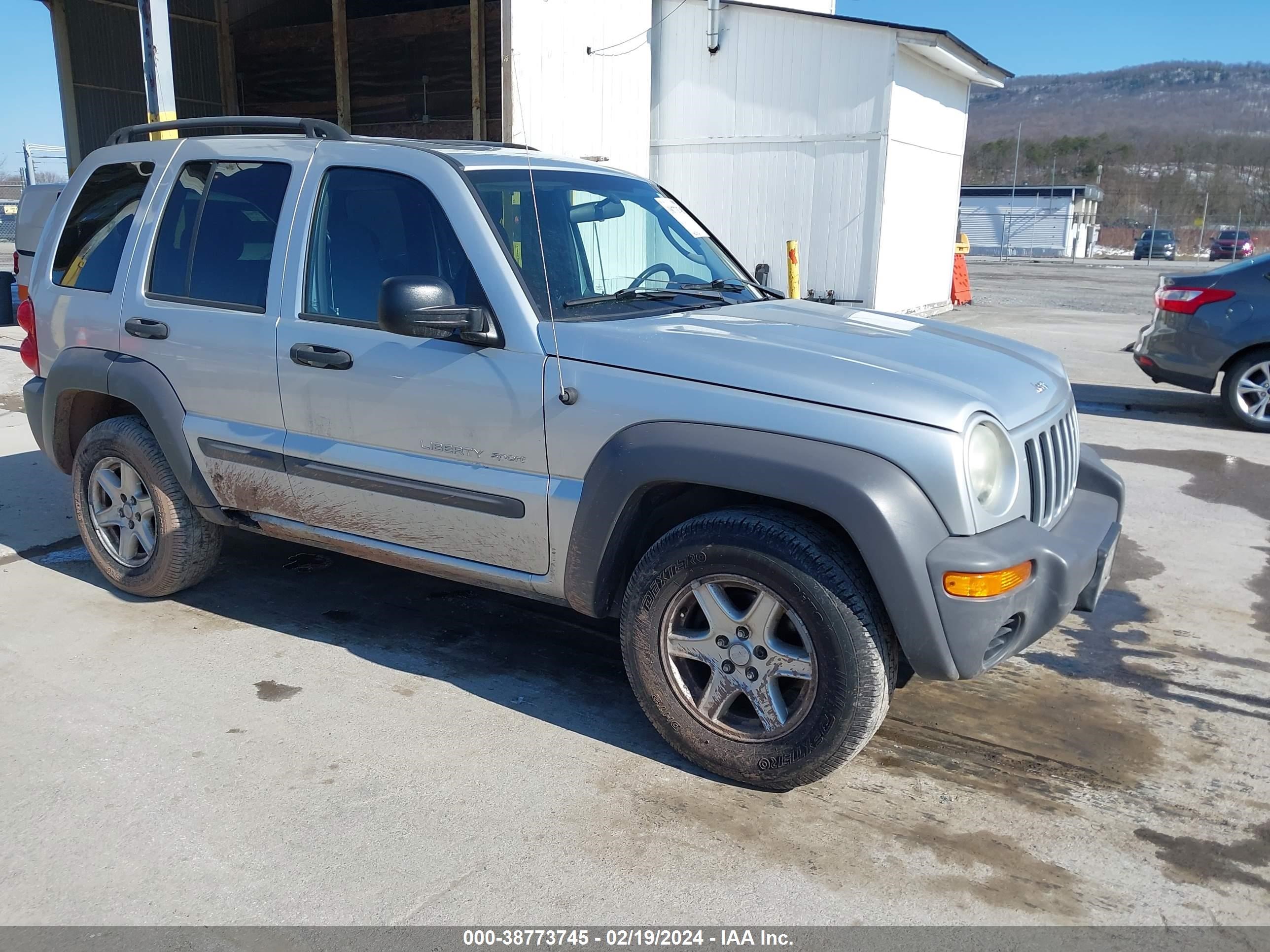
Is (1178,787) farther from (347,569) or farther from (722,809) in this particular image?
(347,569)

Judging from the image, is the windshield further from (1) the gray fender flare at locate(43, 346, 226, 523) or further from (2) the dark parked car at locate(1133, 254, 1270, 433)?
(2) the dark parked car at locate(1133, 254, 1270, 433)

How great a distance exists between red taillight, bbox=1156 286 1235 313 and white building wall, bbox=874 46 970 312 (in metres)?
6.05

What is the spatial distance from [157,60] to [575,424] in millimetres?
7317

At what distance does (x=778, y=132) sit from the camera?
51.9 ft

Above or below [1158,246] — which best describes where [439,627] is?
below

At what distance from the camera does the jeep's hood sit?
3.08 meters

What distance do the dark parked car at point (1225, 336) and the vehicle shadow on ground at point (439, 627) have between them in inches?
255

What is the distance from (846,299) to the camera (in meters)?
16.0

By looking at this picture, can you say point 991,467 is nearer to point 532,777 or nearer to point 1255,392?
point 532,777

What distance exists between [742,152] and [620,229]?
12.6 metres

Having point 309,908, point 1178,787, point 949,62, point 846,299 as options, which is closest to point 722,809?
point 309,908

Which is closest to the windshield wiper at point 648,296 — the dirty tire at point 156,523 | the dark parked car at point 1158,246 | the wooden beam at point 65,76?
the dirty tire at point 156,523

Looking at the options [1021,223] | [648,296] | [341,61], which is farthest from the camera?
[1021,223]

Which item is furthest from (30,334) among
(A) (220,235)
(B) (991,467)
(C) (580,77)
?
(C) (580,77)
